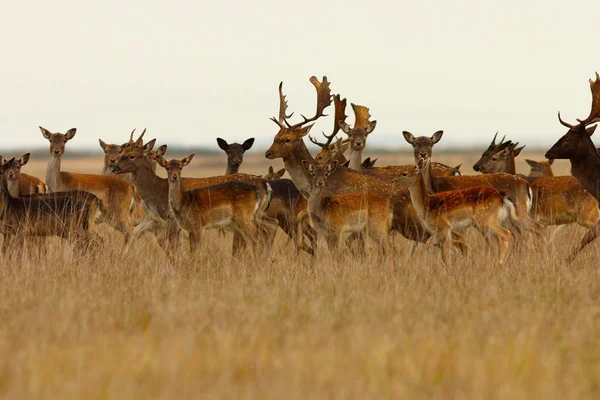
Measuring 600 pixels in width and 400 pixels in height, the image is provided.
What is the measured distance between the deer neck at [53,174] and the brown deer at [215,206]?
10.3 feet

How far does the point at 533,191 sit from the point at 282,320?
20.9ft

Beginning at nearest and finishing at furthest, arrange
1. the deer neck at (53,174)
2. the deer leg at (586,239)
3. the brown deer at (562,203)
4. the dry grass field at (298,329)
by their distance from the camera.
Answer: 1. the dry grass field at (298,329)
2. the deer leg at (586,239)
3. the brown deer at (562,203)
4. the deer neck at (53,174)

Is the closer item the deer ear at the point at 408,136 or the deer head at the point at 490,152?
the deer ear at the point at 408,136

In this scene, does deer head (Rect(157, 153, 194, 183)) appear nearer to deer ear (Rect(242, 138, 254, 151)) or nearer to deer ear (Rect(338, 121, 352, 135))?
deer ear (Rect(242, 138, 254, 151))

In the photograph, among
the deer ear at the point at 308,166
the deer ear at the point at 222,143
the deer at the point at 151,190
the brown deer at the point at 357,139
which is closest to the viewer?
the deer ear at the point at 308,166

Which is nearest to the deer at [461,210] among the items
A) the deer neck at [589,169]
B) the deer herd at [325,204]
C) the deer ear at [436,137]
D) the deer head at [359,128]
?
the deer herd at [325,204]

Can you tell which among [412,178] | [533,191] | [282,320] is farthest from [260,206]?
[282,320]

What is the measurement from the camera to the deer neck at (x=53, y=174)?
13.1 m

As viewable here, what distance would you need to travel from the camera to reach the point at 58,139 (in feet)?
44.1

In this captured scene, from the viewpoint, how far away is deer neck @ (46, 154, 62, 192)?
13.1m

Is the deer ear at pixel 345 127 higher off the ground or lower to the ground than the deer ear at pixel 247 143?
higher

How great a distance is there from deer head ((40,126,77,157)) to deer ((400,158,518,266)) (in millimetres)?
5561

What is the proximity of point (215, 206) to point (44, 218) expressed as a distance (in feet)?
5.76

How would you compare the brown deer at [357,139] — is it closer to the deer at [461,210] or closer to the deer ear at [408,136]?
the deer ear at [408,136]
